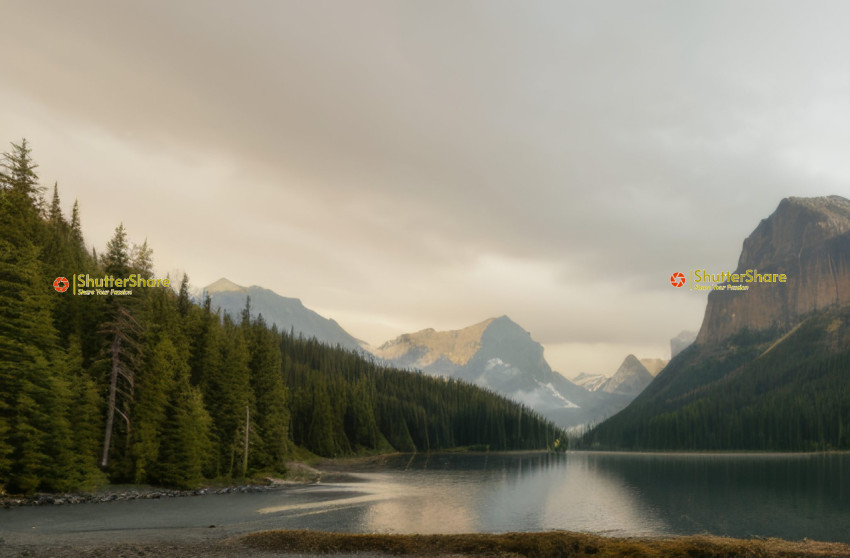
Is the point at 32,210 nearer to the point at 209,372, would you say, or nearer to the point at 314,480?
the point at 209,372

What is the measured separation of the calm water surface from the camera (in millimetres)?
49113

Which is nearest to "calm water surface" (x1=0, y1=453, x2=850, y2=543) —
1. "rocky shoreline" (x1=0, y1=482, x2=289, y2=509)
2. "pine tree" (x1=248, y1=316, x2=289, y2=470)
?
"rocky shoreline" (x1=0, y1=482, x2=289, y2=509)

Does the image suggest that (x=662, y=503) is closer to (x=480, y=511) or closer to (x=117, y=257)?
(x=480, y=511)

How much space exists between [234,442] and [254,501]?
1983 cm

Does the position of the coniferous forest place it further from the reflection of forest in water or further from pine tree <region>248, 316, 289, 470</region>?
the reflection of forest in water

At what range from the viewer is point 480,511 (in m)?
69.2

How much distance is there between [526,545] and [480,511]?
29.6 meters

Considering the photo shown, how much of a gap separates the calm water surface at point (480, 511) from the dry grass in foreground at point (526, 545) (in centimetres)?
839

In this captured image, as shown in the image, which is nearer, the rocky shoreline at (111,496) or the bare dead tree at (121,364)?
the rocky shoreline at (111,496)

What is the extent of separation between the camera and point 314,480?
111m

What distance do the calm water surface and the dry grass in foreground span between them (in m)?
8.39

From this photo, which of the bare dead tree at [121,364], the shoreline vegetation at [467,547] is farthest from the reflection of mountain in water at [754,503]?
the bare dead tree at [121,364]

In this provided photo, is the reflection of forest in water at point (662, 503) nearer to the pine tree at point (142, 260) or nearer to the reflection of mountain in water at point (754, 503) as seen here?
the reflection of mountain in water at point (754, 503)

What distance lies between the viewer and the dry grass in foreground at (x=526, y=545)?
39.2 meters
